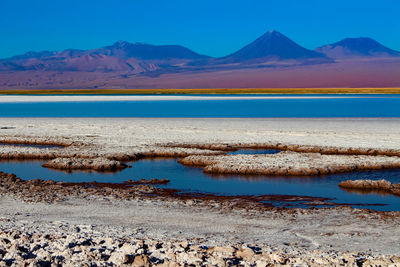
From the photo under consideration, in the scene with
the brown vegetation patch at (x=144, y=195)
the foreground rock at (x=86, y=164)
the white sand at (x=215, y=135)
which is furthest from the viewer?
the white sand at (x=215, y=135)

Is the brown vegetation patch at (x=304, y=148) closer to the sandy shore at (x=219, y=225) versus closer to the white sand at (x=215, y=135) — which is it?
the white sand at (x=215, y=135)

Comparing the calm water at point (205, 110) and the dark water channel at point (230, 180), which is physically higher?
the calm water at point (205, 110)

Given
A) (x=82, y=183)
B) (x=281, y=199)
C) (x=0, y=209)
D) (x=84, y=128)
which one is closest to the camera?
(x=0, y=209)

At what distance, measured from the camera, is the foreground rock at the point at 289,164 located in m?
14.3

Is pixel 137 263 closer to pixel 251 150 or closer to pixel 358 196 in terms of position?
pixel 358 196

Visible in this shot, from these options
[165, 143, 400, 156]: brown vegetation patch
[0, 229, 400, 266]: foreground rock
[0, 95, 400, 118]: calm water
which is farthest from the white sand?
[0, 95, 400, 118]: calm water

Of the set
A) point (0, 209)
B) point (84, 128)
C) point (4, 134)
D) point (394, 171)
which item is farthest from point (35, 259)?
point (84, 128)

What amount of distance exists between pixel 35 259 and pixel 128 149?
11929 millimetres

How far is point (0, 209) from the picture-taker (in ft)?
32.0

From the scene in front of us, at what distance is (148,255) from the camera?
6867 mm

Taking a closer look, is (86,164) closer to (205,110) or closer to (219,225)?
(219,225)

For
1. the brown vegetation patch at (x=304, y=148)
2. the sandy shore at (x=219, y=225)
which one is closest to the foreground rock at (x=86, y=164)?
the sandy shore at (x=219, y=225)

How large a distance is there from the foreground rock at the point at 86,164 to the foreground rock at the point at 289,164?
2.19 metres

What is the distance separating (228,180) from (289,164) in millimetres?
2113
